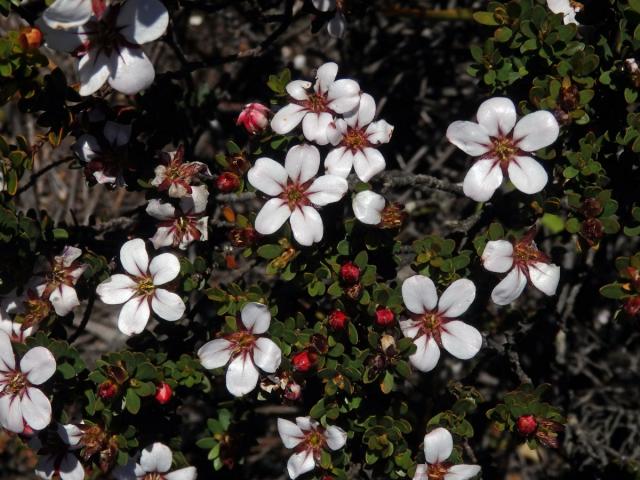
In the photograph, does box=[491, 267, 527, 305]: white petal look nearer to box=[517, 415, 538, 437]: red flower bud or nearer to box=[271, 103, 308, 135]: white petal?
box=[517, 415, 538, 437]: red flower bud

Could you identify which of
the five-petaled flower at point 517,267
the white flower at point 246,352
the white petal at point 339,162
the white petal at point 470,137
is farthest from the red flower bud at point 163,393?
the white petal at point 470,137

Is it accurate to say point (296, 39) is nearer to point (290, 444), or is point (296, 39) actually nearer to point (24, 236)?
point (24, 236)

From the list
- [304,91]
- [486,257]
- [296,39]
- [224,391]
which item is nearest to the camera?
[486,257]

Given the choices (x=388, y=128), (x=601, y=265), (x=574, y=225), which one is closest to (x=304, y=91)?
(x=388, y=128)

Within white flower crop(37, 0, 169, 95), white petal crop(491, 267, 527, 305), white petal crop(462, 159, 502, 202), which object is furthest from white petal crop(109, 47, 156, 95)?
white petal crop(491, 267, 527, 305)

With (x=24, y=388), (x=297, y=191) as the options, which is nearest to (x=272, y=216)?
(x=297, y=191)

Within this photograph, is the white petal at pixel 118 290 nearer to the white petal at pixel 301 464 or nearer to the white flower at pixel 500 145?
the white petal at pixel 301 464

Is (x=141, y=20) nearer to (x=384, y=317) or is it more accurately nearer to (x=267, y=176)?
(x=267, y=176)
